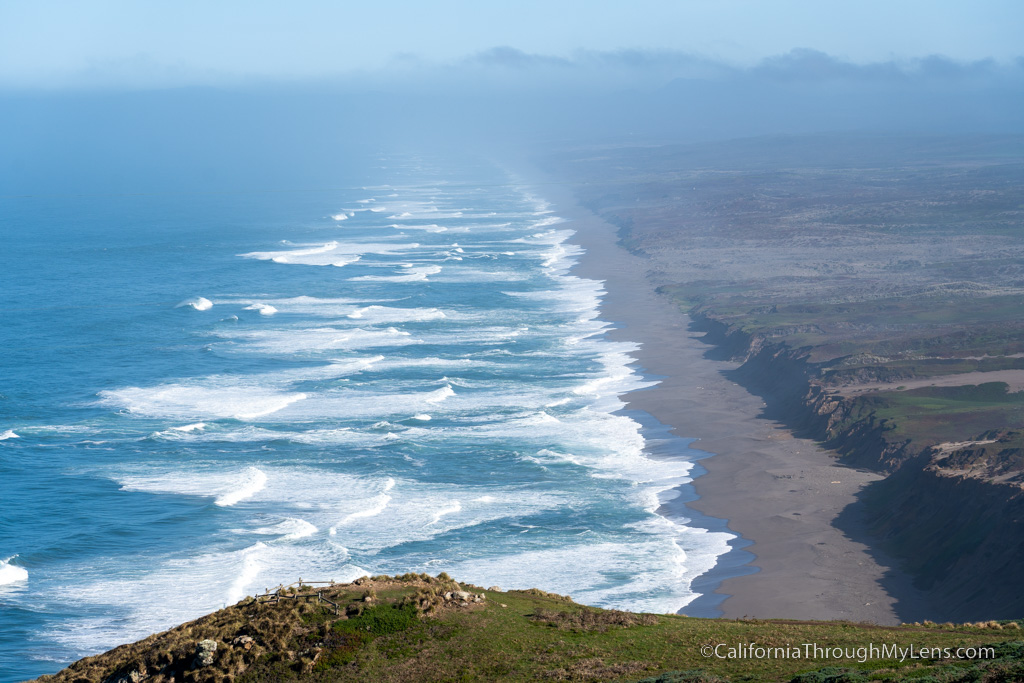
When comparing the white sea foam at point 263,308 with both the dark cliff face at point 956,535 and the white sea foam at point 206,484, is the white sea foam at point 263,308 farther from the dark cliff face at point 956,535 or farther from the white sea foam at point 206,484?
the dark cliff face at point 956,535

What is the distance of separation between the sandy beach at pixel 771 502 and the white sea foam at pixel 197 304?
45.8 m

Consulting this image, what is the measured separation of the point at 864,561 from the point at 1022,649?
20990 millimetres

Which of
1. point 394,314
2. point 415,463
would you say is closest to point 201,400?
point 415,463

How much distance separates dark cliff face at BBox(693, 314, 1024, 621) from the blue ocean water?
8.51m

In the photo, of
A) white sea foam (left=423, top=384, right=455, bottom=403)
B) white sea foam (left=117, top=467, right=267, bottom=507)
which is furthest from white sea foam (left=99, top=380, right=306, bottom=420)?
white sea foam (left=117, top=467, right=267, bottom=507)

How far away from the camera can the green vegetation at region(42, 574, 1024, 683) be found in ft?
82.5

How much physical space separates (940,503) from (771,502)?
8.31 metres

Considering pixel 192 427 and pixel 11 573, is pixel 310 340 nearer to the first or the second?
pixel 192 427

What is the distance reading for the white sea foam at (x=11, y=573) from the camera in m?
43.2

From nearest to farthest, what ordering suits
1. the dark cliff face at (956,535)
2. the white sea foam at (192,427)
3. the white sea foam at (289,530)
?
the dark cliff face at (956,535), the white sea foam at (289,530), the white sea foam at (192,427)

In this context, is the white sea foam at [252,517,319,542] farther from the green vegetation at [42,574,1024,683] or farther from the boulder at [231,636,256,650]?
the boulder at [231,636,256,650]

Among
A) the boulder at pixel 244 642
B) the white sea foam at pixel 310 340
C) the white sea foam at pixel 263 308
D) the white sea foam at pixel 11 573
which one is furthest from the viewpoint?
the white sea foam at pixel 263 308

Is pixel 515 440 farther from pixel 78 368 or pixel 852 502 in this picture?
pixel 78 368

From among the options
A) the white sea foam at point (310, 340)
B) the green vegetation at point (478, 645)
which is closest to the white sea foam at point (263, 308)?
the white sea foam at point (310, 340)
